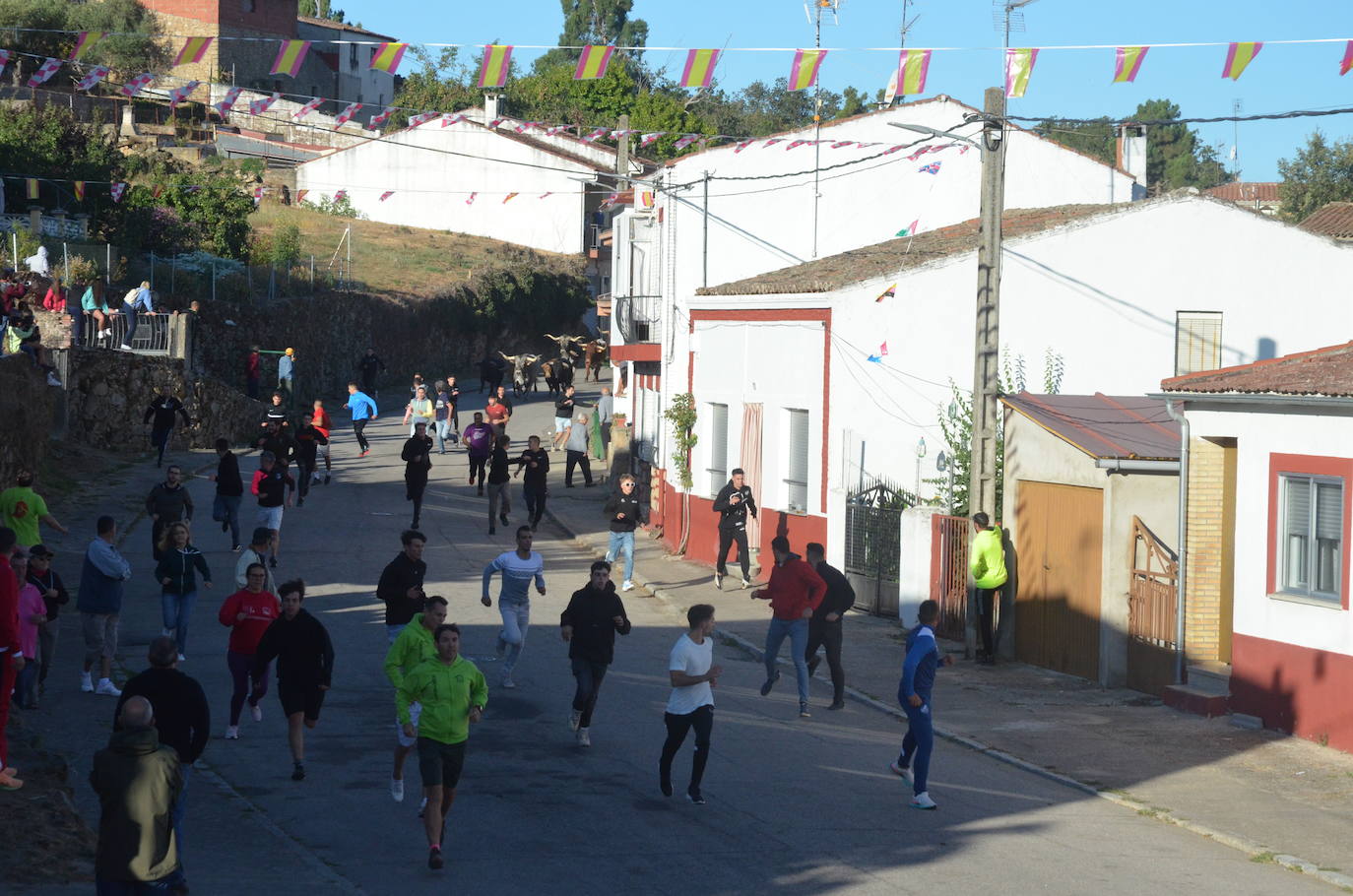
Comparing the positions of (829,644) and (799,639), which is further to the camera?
(829,644)

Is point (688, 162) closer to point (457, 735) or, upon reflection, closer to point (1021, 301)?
point (1021, 301)

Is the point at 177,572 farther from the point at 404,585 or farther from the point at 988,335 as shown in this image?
the point at 988,335

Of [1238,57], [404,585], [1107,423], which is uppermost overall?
[1238,57]

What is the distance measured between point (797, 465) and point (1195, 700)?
A: 959cm

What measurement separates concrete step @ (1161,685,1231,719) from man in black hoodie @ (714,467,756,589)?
7.89 m

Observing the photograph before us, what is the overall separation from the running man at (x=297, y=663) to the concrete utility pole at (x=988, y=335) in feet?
30.1

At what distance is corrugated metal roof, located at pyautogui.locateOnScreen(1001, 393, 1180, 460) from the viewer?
16719 mm

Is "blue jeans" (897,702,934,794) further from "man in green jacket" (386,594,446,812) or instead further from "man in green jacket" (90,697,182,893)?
"man in green jacket" (90,697,182,893)

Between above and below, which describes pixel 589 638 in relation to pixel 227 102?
below

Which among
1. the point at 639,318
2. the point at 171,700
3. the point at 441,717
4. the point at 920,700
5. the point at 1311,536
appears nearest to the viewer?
the point at 171,700

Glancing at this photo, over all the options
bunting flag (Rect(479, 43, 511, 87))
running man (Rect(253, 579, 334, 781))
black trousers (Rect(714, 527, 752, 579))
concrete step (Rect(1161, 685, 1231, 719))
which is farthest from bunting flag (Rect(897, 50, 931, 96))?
running man (Rect(253, 579, 334, 781))

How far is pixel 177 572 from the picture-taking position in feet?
46.6

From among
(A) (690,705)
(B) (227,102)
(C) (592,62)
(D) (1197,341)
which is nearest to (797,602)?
(A) (690,705)

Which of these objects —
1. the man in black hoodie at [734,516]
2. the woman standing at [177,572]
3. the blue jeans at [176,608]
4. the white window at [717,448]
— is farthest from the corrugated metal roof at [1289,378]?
the white window at [717,448]
